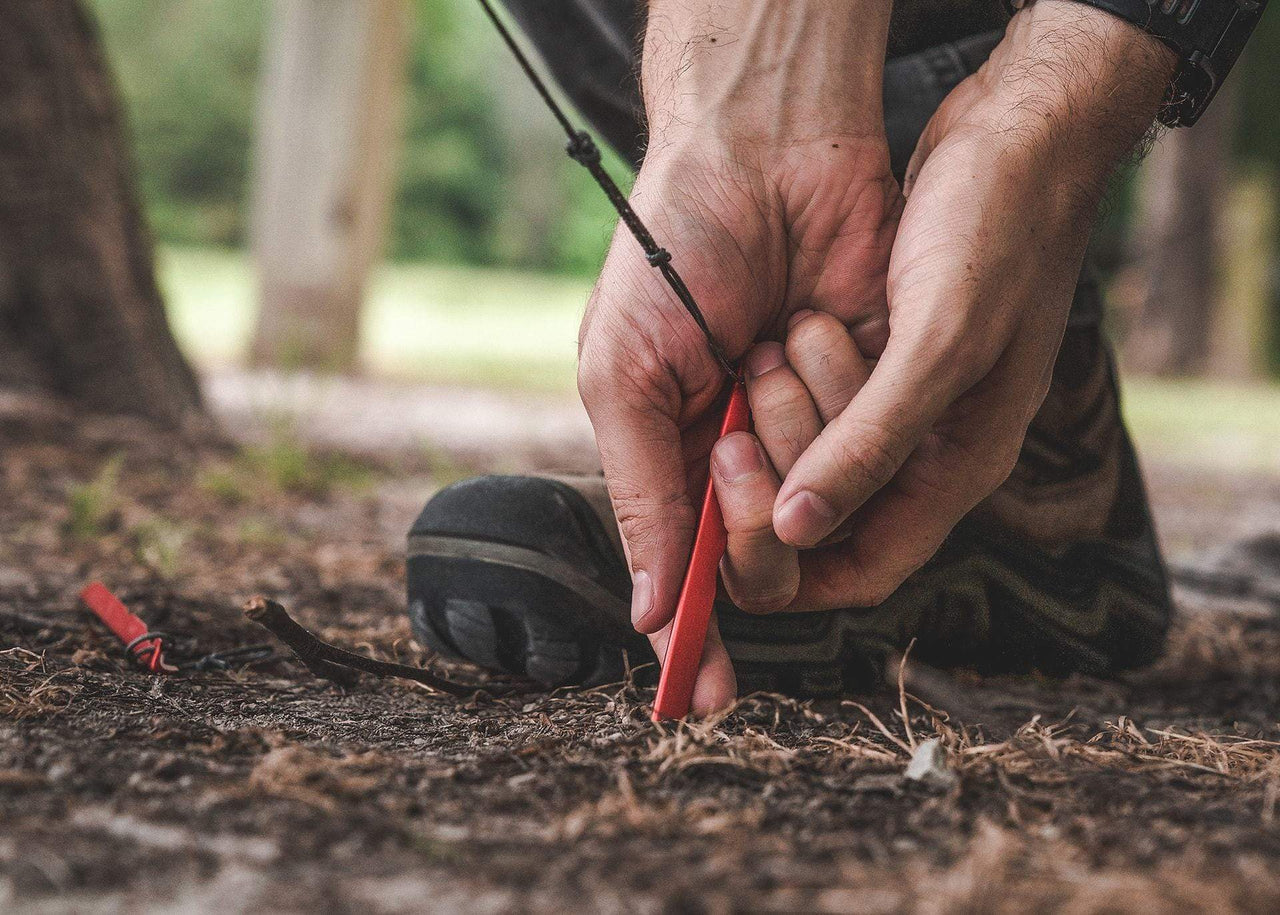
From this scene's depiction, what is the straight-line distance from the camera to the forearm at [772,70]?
1068mm

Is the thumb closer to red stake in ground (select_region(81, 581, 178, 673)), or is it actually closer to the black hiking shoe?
the black hiking shoe

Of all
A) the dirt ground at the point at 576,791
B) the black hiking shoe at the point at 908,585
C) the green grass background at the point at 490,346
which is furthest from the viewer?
the green grass background at the point at 490,346

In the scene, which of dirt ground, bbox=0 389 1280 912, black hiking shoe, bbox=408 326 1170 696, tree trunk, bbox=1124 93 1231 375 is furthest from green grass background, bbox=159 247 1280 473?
dirt ground, bbox=0 389 1280 912

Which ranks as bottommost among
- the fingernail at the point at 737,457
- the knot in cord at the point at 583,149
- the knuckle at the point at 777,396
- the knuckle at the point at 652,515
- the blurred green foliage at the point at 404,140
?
the knuckle at the point at 652,515

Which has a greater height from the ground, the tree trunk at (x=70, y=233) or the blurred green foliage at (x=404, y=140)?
the blurred green foliage at (x=404, y=140)

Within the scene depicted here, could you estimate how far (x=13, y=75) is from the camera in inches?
101

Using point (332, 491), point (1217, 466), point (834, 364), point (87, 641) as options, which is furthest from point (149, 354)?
point (1217, 466)

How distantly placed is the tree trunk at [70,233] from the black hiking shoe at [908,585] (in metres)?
1.89

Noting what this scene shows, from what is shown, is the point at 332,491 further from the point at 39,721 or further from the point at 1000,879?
the point at 1000,879

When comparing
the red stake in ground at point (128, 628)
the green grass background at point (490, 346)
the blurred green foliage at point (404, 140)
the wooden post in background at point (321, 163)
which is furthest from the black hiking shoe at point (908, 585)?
the blurred green foliage at point (404, 140)

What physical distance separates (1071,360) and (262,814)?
106cm

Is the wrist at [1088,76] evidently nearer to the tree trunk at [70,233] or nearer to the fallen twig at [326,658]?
the fallen twig at [326,658]

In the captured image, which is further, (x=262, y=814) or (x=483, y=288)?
(x=483, y=288)

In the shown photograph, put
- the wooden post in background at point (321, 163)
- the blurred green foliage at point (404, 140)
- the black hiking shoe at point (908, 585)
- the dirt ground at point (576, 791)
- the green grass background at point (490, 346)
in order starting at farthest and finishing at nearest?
the blurred green foliage at point (404, 140), the wooden post in background at point (321, 163), the green grass background at point (490, 346), the black hiking shoe at point (908, 585), the dirt ground at point (576, 791)
